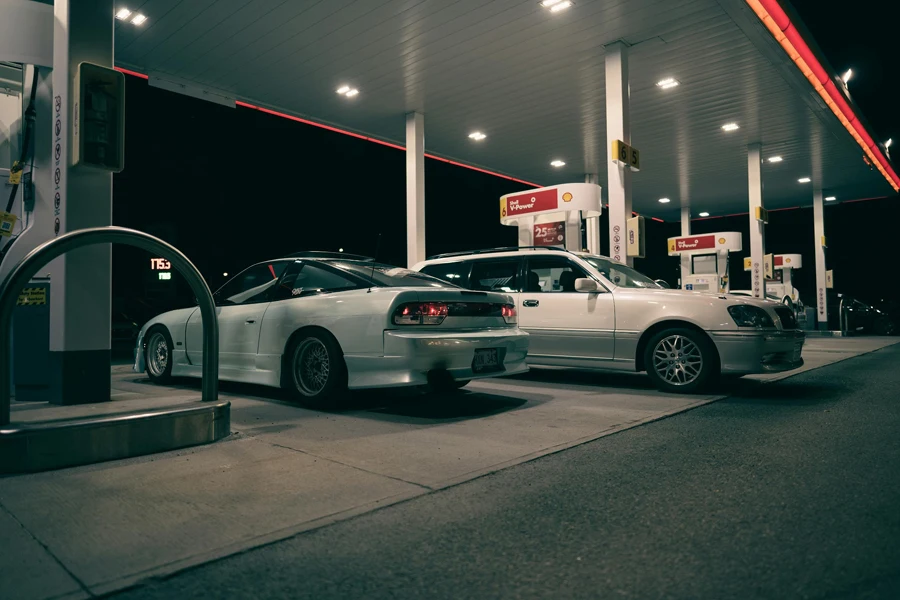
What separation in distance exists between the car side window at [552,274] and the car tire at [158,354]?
433cm

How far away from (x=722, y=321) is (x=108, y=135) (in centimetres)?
581

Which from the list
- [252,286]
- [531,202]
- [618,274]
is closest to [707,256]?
[531,202]

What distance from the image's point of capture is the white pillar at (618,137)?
10672 millimetres

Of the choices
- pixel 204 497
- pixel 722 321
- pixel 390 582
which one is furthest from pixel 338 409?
pixel 722 321

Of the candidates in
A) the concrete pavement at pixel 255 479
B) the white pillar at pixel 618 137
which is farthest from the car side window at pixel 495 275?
the white pillar at pixel 618 137

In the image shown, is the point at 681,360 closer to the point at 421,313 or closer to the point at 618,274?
the point at 618,274

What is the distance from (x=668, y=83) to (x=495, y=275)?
7.26 metres

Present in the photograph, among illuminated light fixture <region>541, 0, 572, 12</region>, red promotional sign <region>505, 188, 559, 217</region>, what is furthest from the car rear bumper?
red promotional sign <region>505, 188, 559, 217</region>

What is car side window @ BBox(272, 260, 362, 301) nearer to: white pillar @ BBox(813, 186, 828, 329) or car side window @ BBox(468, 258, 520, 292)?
car side window @ BBox(468, 258, 520, 292)

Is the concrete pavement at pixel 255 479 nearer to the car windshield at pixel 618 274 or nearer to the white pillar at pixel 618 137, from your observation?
the car windshield at pixel 618 274

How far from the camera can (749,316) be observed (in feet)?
20.1

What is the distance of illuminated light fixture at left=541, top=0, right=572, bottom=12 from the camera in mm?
9055

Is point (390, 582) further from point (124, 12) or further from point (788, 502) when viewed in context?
point (124, 12)

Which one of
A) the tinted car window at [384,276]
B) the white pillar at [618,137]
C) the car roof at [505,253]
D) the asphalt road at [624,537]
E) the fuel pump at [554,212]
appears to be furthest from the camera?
the fuel pump at [554,212]
